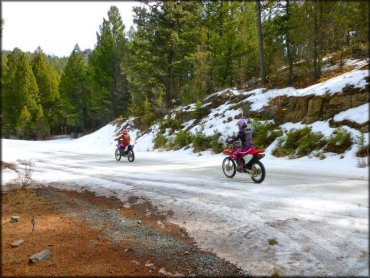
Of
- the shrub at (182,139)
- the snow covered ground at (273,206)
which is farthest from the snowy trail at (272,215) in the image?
the shrub at (182,139)

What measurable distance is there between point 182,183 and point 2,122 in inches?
308

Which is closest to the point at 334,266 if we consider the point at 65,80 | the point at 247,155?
the point at 247,155

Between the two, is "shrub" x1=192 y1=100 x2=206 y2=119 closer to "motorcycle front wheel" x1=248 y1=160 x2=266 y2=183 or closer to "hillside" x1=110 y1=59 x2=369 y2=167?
"hillside" x1=110 y1=59 x2=369 y2=167

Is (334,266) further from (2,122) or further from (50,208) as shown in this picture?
(50,208)

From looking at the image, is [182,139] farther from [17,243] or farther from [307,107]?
[17,243]

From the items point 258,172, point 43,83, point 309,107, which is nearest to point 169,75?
point 43,83

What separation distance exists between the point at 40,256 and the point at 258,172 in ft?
21.7

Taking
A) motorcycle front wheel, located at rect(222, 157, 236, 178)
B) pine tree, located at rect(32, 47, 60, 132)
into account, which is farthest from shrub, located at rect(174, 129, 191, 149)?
motorcycle front wheel, located at rect(222, 157, 236, 178)

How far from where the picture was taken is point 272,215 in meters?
6.42

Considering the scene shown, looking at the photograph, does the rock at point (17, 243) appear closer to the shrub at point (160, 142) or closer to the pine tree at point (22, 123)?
the pine tree at point (22, 123)

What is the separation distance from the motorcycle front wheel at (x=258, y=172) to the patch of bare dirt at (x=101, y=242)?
3506mm

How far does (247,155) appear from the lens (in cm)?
1018

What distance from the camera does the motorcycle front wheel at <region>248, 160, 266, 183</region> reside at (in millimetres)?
9578

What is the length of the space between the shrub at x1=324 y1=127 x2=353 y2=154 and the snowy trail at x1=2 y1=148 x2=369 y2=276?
3.03 meters
